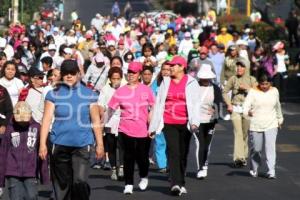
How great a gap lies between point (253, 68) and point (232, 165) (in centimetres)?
1390

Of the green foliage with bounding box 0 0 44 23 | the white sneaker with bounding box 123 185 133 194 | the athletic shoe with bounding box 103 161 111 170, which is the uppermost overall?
the green foliage with bounding box 0 0 44 23

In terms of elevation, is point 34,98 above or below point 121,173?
above

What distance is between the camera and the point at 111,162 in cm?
1731

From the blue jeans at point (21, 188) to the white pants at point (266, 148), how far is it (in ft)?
16.8

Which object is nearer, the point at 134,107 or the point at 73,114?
the point at 73,114

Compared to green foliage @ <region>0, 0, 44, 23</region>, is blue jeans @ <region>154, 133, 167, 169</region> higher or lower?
lower

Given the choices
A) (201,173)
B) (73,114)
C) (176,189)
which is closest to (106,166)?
(201,173)

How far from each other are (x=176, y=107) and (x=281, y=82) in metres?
17.4

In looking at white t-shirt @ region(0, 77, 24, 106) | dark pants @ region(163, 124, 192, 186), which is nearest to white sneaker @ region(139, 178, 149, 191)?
dark pants @ region(163, 124, 192, 186)

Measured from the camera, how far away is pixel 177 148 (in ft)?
50.6

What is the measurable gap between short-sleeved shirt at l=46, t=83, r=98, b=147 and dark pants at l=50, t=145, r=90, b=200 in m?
0.09

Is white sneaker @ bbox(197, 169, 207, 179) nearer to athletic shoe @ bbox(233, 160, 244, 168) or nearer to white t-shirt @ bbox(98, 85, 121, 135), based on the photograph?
white t-shirt @ bbox(98, 85, 121, 135)

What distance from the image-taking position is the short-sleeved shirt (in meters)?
12.4

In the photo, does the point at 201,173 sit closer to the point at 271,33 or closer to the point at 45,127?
the point at 45,127
